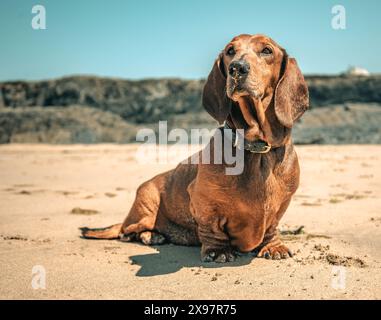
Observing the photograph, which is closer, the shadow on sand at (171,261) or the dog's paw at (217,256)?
the shadow on sand at (171,261)

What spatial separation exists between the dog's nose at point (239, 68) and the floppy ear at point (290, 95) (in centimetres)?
42

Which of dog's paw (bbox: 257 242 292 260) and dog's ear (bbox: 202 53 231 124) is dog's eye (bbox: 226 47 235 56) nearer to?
dog's ear (bbox: 202 53 231 124)

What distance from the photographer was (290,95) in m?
3.71

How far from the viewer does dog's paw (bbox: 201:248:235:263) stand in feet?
12.9

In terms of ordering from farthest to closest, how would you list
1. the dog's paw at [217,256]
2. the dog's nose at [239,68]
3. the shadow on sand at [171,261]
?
the dog's paw at [217,256]
the shadow on sand at [171,261]
the dog's nose at [239,68]

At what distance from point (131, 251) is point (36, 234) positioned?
4.35 ft

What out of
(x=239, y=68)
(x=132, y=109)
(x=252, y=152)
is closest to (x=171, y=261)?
(x=252, y=152)

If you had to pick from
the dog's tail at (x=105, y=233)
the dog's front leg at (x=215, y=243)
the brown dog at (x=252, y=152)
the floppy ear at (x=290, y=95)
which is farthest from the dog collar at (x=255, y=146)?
the dog's tail at (x=105, y=233)

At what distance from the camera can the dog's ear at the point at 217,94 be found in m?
3.75

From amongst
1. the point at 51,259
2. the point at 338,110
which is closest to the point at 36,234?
the point at 51,259

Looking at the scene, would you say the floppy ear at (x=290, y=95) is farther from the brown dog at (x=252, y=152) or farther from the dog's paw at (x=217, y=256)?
the dog's paw at (x=217, y=256)

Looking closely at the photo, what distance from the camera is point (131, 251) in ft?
14.4
